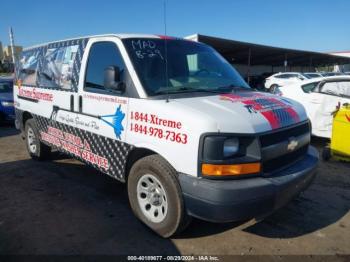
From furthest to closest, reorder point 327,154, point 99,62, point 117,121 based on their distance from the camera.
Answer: point 327,154
point 99,62
point 117,121

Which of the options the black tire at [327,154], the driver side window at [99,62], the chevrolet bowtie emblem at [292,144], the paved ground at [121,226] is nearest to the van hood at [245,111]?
the chevrolet bowtie emblem at [292,144]

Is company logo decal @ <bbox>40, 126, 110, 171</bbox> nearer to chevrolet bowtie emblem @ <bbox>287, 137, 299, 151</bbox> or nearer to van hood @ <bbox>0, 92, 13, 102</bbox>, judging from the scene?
chevrolet bowtie emblem @ <bbox>287, 137, 299, 151</bbox>

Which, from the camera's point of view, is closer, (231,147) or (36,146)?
(231,147)

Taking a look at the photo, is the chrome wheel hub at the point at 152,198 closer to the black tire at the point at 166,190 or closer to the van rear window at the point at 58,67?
the black tire at the point at 166,190

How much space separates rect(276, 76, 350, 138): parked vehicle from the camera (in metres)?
7.13

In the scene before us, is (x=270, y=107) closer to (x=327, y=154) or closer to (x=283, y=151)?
(x=283, y=151)

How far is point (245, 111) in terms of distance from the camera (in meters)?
3.05

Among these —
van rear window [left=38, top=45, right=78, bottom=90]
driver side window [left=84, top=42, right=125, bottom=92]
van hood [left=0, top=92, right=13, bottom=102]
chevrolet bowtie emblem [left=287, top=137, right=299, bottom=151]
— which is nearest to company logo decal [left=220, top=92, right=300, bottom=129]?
chevrolet bowtie emblem [left=287, top=137, right=299, bottom=151]

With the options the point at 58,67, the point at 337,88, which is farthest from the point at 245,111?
the point at 337,88

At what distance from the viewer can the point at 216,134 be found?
9.15ft

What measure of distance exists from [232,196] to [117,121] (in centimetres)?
158

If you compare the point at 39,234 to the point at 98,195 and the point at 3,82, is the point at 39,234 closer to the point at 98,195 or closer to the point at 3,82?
the point at 98,195

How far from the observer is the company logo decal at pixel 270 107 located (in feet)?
10.3

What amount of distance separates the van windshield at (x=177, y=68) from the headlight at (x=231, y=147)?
3.12 feet
